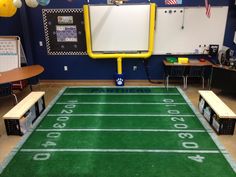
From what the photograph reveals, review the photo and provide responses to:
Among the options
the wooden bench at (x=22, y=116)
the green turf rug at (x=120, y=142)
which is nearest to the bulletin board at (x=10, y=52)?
the green turf rug at (x=120, y=142)

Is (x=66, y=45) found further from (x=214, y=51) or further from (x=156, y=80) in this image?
(x=214, y=51)

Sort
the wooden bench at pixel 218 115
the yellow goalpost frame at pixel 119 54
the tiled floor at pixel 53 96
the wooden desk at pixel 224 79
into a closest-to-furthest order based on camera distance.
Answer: the tiled floor at pixel 53 96, the wooden bench at pixel 218 115, the wooden desk at pixel 224 79, the yellow goalpost frame at pixel 119 54

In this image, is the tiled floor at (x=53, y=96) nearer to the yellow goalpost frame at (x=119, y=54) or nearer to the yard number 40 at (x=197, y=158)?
the yard number 40 at (x=197, y=158)

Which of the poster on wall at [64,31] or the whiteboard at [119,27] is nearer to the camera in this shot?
the whiteboard at [119,27]

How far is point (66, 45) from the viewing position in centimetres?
600

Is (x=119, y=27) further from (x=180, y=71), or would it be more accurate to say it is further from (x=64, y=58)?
(x=180, y=71)

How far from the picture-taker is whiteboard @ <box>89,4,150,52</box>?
219 inches

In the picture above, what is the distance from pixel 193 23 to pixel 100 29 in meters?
2.33

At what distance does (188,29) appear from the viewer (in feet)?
18.6

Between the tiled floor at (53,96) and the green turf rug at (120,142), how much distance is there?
16 cm

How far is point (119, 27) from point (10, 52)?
9.05 ft

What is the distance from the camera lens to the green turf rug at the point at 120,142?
9.66ft

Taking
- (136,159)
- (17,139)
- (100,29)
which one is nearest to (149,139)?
(136,159)

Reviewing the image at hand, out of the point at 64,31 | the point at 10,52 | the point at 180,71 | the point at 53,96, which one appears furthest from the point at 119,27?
the point at 10,52
